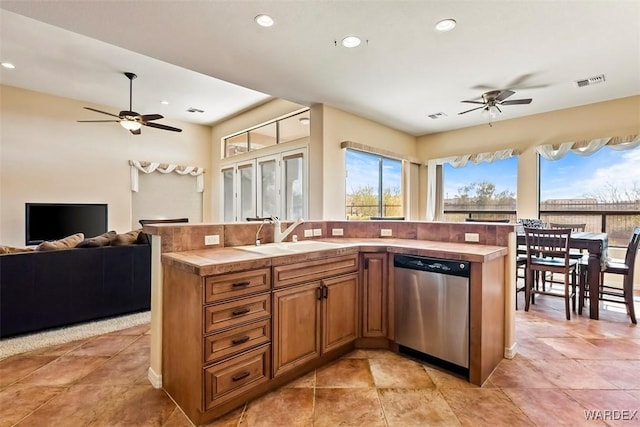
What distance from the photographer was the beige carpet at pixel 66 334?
263cm

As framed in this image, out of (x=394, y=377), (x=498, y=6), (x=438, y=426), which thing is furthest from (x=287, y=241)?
(x=498, y=6)

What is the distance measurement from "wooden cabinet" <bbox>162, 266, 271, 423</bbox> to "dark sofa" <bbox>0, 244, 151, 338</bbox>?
170cm

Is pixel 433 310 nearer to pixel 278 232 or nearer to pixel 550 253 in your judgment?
pixel 278 232

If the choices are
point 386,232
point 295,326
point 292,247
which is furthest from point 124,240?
point 386,232

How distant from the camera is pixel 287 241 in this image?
9.46 ft

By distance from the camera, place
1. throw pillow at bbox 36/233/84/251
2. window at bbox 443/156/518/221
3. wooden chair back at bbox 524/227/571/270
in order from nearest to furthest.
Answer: throw pillow at bbox 36/233/84/251 → wooden chair back at bbox 524/227/571/270 → window at bbox 443/156/518/221

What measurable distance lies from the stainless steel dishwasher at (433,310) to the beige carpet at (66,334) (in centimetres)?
269

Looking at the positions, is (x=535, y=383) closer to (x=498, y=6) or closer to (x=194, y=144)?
(x=498, y=6)

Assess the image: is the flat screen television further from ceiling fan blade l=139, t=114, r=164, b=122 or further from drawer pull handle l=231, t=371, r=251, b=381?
drawer pull handle l=231, t=371, r=251, b=381

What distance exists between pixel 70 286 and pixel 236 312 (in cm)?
232

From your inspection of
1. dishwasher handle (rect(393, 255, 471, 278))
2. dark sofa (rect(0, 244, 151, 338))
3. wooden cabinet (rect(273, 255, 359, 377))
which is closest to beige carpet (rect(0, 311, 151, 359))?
dark sofa (rect(0, 244, 151, 338))

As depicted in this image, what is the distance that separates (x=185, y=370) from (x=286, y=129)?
4.18 m

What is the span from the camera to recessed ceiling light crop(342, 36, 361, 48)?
2.75 meters

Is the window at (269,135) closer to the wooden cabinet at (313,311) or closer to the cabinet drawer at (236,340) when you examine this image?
the wooden cabinet at (313,311)
